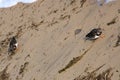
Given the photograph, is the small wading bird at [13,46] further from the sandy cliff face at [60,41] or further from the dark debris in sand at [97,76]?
the dark debris in sand at [97,76]

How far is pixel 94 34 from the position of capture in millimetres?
23359

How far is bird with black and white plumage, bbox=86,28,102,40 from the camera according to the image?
23.3 m

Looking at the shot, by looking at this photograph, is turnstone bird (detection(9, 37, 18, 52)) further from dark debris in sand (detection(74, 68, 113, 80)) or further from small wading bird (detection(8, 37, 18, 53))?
dark debris in sand (detection(74, 68, 113, 80))

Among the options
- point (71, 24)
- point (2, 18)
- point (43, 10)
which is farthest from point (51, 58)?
point (2, 18)

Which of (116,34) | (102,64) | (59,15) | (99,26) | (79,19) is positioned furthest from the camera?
(59,15)

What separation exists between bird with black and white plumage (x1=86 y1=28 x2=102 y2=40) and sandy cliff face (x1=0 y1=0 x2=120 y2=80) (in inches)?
8.7

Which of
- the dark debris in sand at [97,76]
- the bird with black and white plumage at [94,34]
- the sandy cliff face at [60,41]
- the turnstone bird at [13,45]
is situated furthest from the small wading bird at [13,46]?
the dark debris in sand at [97,76]

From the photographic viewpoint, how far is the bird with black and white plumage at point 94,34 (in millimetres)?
23312

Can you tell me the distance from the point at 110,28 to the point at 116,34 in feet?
3.06

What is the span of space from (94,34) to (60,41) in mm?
2888

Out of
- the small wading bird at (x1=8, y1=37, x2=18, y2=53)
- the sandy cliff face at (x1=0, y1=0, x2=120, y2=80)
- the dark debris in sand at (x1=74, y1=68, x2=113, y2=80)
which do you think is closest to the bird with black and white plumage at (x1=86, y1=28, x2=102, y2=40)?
the sandy cliff face at (x1=0, y1=0, x2=120, y2=80)

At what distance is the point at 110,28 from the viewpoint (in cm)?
2358

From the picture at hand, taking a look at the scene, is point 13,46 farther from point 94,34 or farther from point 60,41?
point 94,34

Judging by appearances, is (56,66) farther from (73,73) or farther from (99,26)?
(99,26)
